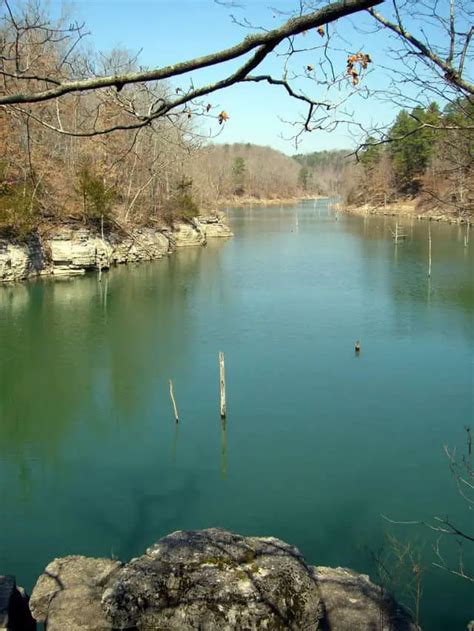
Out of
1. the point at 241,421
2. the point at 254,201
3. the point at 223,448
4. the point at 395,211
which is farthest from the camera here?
the point at 254,201

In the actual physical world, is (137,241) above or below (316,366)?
above

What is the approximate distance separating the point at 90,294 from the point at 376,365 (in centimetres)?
1337

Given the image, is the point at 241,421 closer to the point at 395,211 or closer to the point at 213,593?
the point at 213,593

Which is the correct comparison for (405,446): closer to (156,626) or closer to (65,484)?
(65,484)

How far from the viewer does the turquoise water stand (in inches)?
323

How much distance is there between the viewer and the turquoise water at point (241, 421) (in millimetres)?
8203

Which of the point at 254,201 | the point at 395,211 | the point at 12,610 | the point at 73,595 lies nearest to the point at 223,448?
the point at 73,595

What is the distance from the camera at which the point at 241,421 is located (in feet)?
38.3

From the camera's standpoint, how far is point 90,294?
2431cm

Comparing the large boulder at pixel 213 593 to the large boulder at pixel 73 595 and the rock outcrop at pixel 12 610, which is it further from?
the rock outcrop at pixel 12 610

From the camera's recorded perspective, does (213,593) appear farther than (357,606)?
No

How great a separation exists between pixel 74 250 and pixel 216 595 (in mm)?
25471

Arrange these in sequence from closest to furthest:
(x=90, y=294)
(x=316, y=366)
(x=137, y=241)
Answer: (x=316, y=366) → (x=90, y=294) → (x=137, y=241)

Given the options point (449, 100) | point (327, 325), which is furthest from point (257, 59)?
point (327, 325)
